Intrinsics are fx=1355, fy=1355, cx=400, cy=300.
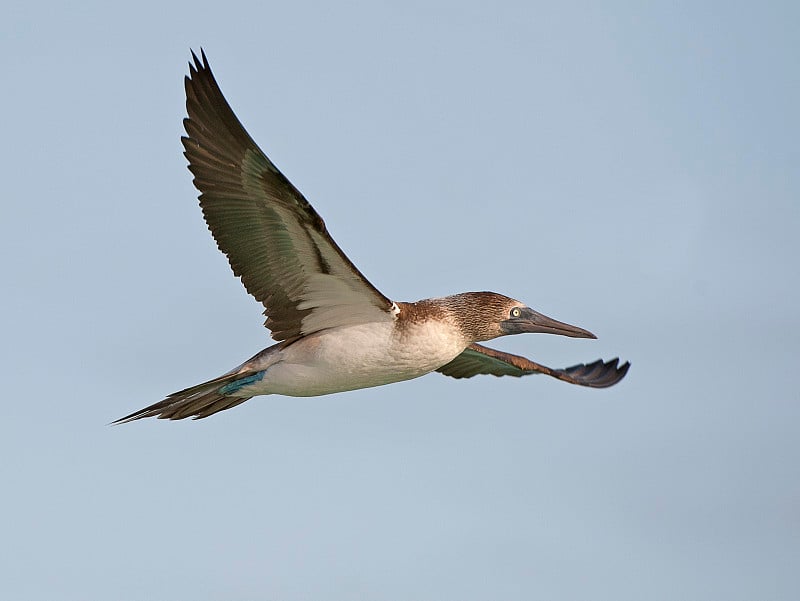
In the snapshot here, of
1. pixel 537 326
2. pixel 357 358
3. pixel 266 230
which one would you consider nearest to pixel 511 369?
pixel 537 326

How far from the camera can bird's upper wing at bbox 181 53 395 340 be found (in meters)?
10.8

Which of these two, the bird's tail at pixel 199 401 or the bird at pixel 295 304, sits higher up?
Answer: the bird at pixel 295 304

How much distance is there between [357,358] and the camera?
1161 cm

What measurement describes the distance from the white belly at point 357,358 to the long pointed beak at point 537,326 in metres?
0.73

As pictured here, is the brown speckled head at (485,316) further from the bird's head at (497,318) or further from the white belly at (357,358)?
the white belly at (357,358)

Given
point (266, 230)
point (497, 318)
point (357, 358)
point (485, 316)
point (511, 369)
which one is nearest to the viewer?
point (266, 230)

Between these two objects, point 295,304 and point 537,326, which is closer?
point 295,304

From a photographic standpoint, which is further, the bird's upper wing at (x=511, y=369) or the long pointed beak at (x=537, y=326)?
the bird's upper wing at (x=511, y=369)

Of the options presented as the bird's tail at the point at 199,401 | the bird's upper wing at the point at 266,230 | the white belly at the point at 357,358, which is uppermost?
the bird's upper wing at the point at 266,230

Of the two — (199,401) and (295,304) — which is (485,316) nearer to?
(295,304)

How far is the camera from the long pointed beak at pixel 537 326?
494 inches

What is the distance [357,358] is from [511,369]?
3795 millimetres

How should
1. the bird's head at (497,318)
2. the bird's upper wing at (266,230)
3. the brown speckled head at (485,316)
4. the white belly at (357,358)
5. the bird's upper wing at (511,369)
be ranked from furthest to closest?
1. the bird's upper wing at (511,369)
2. the bird's head at (497,318)
3. the brown speckled head at (485,316)
4. the white belly at (357,358)
5. the bird's upper wing at (266,230)

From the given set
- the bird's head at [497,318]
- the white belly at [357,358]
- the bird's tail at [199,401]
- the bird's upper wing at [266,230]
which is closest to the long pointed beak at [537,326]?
the bird's head at [497,318]
